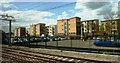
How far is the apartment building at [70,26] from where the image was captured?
10243 centimetres

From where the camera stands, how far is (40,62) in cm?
1430

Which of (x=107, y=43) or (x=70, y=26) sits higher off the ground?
(x=70, y=26)

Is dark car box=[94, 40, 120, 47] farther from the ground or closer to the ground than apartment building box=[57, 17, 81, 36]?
closer to the ground

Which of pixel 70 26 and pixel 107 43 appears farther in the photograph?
pixel 70 26

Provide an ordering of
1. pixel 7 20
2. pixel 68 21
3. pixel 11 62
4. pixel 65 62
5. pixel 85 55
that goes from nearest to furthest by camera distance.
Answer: pixel 65 62 → pixel 11 62 → pixel 85 55 → pixel 7 20 → pixel 68 21

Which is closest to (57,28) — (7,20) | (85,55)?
(7,20)

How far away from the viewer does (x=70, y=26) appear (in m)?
110

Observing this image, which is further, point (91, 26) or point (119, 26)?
point (91, 26)

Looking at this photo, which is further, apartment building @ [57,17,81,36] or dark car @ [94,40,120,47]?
apartment building @ [57,17,81,36]

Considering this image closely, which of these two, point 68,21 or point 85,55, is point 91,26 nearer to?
point 68,21

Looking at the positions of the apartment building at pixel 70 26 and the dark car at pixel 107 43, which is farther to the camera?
the apartment building at pixel 70 26

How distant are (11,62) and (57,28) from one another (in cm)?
10308

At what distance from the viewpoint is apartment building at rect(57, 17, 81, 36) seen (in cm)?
10243

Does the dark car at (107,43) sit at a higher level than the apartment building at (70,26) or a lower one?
lower
